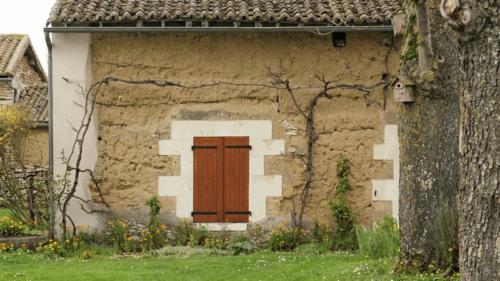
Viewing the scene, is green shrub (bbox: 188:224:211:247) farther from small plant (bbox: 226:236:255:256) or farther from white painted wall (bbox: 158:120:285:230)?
small plant (bbox: 226:236:255:256)

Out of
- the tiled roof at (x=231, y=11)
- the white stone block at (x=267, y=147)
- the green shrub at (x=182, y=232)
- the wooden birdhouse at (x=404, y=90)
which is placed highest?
the tiled roof at (x=231, y=11)

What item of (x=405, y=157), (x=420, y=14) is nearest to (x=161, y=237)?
(x=405, y=157)

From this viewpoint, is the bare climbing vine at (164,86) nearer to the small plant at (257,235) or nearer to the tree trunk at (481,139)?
the small plant at (257,235)

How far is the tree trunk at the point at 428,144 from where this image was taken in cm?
753

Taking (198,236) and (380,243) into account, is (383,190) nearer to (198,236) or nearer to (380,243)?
(198,236)

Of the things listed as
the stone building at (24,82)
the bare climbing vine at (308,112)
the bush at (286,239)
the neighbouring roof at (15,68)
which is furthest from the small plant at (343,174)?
the neighbouring roof at (15,68)

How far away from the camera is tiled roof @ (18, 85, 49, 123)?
25844 millimetres

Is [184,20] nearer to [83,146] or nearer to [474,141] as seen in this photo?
[83,146]

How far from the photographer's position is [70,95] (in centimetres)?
1197

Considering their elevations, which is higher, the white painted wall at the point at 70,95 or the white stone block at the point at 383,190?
the white painted wall at the point at 70,95

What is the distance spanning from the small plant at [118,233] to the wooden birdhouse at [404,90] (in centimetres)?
546

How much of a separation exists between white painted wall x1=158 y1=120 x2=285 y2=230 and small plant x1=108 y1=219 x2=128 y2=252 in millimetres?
767

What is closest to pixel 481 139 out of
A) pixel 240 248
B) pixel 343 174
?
pixel 240 248

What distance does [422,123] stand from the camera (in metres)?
7.65
